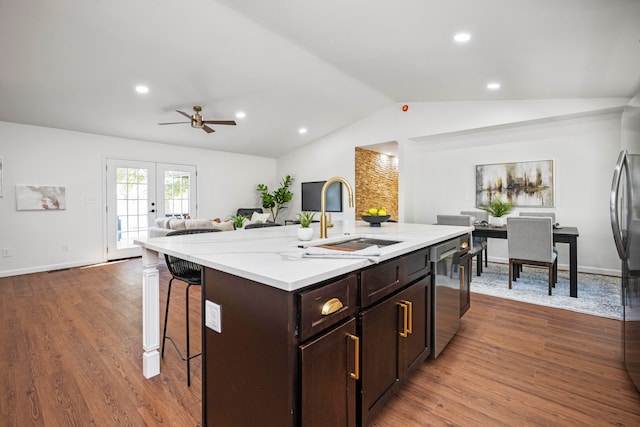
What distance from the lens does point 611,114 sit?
429 cm

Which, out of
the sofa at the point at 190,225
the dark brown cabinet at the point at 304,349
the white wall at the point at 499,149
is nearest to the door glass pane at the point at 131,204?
the sofa at the point at 190,225

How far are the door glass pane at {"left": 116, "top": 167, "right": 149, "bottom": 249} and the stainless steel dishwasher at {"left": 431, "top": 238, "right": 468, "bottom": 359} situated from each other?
5.67 metres

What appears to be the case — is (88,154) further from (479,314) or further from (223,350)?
(479,314)

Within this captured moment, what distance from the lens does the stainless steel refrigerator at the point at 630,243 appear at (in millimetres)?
1717

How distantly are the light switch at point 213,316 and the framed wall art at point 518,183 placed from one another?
5.41 meters

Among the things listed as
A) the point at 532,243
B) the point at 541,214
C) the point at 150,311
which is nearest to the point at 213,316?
the point at 150,311

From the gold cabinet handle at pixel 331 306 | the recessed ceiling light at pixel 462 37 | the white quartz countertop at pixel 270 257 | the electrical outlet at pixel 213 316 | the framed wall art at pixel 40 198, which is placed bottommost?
the electrical outlet at pixel 213 316

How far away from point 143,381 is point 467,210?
18.2 ft

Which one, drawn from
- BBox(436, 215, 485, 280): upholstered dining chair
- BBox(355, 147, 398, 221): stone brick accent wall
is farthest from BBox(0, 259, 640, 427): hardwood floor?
BBox(355, 147, 398, 221): stone brick accent wall

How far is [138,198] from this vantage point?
605cm

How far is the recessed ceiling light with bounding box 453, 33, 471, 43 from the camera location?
3060 millimetres

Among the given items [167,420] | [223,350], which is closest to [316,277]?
[223,350]

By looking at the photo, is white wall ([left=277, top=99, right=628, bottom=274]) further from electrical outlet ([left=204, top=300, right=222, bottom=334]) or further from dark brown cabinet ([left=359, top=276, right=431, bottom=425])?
electrical outlet ([left=204, top=300, right=222, bottom=334])

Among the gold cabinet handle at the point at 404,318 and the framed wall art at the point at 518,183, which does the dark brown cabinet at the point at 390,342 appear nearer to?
the gold cabinet handle at the point at 404,318
